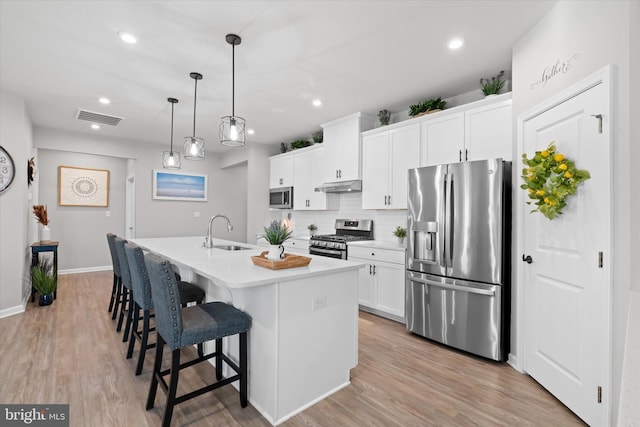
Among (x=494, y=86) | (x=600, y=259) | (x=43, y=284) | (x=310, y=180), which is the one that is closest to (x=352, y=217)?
(x=310, y=180)

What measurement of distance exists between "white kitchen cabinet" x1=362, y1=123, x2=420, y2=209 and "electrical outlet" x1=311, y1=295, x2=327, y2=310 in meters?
2.11

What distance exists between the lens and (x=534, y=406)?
2.03 meters

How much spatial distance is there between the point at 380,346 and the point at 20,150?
475 cm

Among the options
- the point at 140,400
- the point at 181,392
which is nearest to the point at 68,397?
the point at 140,400

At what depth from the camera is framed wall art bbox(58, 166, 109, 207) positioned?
239 inches

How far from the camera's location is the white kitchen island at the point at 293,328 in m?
1.83

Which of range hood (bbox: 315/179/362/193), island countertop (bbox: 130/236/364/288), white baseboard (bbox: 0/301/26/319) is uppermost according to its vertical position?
range hood (bbox: 315/179/362/193)

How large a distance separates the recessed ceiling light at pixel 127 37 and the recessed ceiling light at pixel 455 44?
2.56 meters

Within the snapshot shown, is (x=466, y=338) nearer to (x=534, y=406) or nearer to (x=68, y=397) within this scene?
(x=534, y=406)

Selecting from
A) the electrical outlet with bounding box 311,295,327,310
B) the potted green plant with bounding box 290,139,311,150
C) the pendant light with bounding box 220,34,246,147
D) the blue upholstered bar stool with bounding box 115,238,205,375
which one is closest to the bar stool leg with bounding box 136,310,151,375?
the blue upholstered bar stool with bounding box 115,238,205,375

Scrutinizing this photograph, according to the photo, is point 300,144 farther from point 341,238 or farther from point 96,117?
point 96,117

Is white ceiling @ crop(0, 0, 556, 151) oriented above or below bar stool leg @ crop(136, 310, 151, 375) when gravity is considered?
above

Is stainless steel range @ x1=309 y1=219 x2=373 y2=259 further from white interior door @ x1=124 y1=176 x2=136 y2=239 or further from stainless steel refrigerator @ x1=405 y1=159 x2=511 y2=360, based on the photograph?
white interior door @ x1=124 y1=176 x2=136 y2=239

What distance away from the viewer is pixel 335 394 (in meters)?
2.12
